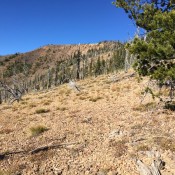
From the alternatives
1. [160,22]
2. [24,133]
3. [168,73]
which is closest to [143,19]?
[160,22]

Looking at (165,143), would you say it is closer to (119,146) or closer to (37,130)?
(119,146)

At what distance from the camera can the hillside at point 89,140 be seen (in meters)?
8.60

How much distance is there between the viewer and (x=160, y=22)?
36.5 feet

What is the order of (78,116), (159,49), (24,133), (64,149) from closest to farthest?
(64,149)
(159,49)
(24,133)
(78,116)

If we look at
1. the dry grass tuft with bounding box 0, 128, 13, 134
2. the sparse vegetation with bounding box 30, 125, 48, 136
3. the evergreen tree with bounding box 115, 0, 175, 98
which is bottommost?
the dry grass tuft with bounding box 0, 128, 13, 134

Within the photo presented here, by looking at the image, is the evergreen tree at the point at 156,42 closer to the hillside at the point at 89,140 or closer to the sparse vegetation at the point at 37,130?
the hillside at the point at 89,140

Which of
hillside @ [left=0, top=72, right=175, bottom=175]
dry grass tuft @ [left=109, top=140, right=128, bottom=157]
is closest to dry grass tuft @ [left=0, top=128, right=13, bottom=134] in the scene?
hillside @ [left=0, top=72, right=175, bottom=175]

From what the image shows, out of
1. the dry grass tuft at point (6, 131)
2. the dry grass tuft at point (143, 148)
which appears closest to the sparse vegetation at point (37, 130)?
the dry grass tuft at point (6, 131)

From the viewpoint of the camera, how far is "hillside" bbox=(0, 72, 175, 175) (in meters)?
8.60

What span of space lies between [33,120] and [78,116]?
2.78 meters

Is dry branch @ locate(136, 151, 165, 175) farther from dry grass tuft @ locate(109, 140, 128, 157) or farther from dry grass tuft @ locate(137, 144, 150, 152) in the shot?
dry grass tuft @ locate(109, 140, 128, 157)

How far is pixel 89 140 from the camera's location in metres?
10.8

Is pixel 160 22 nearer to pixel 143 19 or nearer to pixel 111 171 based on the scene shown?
pixel 143 19

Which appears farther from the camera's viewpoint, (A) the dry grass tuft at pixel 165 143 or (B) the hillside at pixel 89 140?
(A) the dry grass tuft at pixel 165 143
